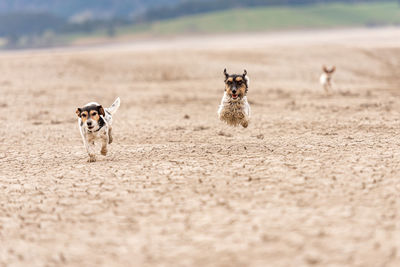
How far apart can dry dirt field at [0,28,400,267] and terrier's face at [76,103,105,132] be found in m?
0.86

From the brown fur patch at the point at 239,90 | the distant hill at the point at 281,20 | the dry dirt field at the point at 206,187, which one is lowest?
the dry dirt field at the point at 206,187

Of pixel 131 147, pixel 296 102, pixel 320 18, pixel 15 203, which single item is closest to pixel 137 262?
pixel 15 203

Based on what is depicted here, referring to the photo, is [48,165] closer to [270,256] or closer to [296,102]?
[270,256]

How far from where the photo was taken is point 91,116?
6.80 metres

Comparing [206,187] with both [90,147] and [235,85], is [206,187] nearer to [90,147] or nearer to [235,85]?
[235,85]

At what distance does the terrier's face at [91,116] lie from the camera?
677 cm

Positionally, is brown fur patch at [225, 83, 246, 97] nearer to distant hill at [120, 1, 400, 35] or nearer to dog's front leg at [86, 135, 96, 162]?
dog's front leg at [86, 135, 96, 162]

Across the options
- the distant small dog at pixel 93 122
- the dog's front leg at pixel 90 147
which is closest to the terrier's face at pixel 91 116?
the distant small dog at pixel 93 122

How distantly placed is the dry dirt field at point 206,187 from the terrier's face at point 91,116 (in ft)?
2.82

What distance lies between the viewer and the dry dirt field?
455cm

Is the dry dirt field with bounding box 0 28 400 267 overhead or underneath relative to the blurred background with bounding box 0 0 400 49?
underneath

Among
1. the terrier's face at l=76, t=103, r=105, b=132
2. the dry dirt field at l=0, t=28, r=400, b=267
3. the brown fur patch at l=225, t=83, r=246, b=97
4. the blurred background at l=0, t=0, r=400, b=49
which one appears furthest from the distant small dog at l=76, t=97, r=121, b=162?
the blurred background at l=0, t=0, r=400, b=49

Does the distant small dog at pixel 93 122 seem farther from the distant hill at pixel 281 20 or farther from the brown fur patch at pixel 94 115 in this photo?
the distant hill at pixel 281 20

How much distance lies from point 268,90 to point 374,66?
11.0m
